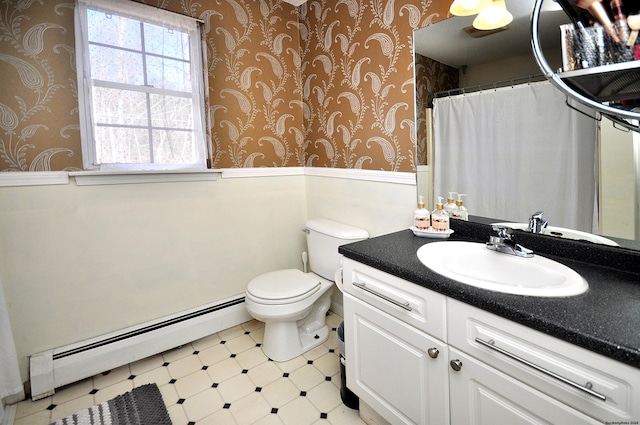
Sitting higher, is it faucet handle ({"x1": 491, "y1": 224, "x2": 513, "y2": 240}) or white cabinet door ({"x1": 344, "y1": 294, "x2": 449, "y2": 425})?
faucet handle ({"x1": 491, "y1": 224, "x2": 513, "y2": 240})

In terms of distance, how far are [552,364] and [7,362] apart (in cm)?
211

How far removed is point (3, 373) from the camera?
1.42m

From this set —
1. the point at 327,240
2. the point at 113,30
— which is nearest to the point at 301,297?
the point at 327,240

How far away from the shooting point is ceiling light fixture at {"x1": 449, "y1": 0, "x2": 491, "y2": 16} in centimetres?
133

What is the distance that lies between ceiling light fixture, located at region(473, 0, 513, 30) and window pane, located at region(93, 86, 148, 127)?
1.74m

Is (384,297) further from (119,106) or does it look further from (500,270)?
(119,106)

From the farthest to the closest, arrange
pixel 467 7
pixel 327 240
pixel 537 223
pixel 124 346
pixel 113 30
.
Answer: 1. pixel 327 240
2. pixel 124 346
3. pixel 113 30
4. pixel 467 7
5. pixel 537 223

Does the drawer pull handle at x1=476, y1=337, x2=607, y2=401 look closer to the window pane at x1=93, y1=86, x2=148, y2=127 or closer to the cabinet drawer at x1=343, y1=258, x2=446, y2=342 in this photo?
the cabinet drawer at x1=343, y1=258, x2=446, y2=342

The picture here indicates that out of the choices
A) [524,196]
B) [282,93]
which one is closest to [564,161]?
[524,196]

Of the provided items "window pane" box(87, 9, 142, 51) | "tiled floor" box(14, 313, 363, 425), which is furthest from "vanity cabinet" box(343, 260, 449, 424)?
"window pane" box(87, 9, 142, 51)

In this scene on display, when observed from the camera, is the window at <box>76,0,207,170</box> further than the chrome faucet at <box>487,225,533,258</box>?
Yes

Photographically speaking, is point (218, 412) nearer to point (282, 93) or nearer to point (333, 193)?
point (333, 193)

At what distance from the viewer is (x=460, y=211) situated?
151 cm

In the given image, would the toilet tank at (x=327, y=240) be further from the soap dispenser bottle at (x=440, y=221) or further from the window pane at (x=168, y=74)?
the window pane at (x=168, y=74)
